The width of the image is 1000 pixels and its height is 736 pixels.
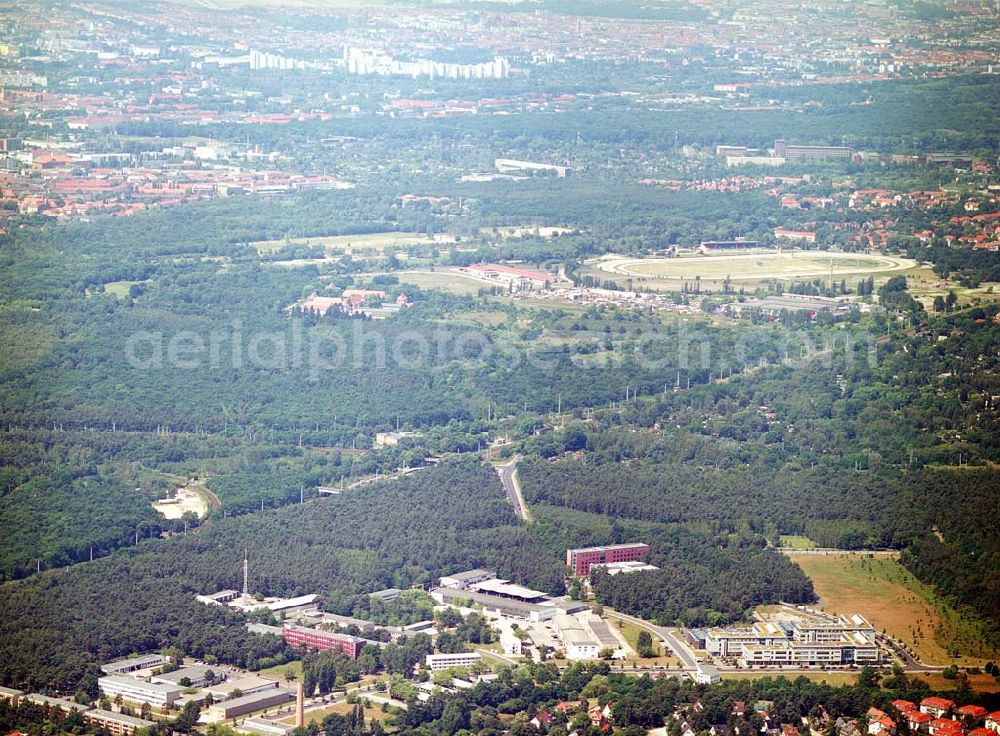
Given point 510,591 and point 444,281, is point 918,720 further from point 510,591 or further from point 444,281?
point 444,281

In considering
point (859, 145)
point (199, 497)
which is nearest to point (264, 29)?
point (859, 145)

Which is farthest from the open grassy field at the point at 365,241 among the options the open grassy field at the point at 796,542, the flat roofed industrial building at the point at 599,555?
the flat roofed industrial building at the point at 599,555

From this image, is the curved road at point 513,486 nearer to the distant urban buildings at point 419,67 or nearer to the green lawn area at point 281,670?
the green lawn area at point 281,670

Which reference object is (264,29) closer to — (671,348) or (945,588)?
(671,348)

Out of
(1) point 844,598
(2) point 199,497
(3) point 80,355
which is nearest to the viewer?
(1) point 844,598

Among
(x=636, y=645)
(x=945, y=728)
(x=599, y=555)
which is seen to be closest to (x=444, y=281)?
(x=599, y=555)

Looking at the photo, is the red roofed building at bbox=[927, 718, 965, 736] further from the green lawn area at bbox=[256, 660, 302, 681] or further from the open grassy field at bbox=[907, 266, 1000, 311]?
the open grassy field at bbox=[907, 266, 1000, 311]
